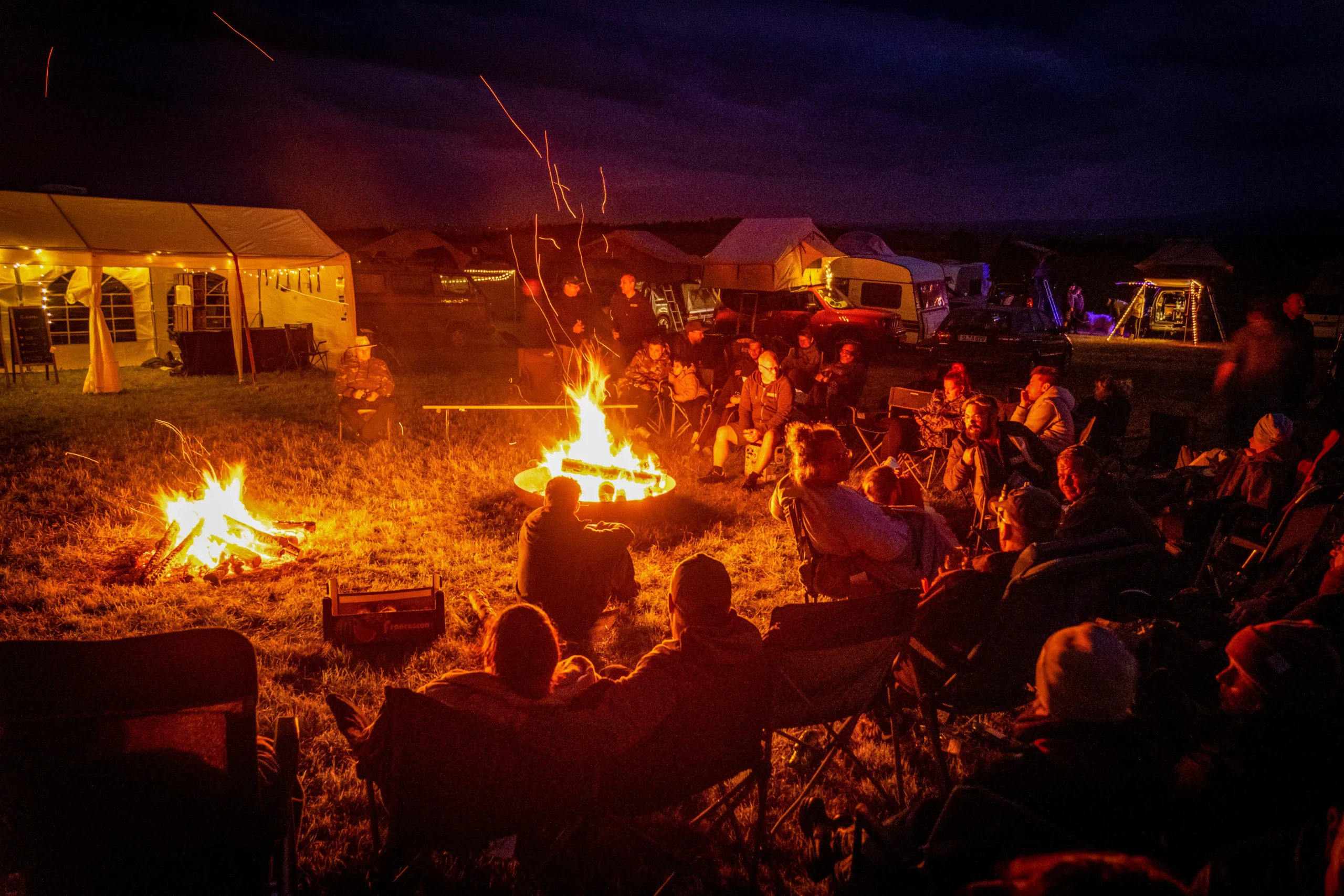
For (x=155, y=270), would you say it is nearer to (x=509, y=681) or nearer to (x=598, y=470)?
(x=598, y=470)

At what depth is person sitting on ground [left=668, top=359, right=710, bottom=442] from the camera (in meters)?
8.84

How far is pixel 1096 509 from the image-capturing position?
3.82 m

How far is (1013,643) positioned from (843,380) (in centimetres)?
592

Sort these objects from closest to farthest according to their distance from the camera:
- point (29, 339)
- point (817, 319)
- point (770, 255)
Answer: point (29, 339) → point (817, 319) → point (770, 255)

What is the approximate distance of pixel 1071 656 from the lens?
213 cm

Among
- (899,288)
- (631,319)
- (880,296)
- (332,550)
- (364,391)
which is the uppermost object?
(899,288)

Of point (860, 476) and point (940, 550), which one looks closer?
point (940, 550)

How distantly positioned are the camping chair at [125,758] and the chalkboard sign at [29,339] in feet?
46.9

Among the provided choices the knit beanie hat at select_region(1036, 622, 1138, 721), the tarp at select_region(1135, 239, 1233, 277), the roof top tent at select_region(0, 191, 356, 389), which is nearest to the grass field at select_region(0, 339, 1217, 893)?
the knit beanie hat at select_region(1036, 622, 1138, 721)

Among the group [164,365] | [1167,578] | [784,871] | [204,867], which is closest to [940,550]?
[1167,578]

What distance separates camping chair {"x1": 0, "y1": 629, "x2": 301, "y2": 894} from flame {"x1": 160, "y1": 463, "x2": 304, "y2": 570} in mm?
3622

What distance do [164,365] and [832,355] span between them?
43.8ft

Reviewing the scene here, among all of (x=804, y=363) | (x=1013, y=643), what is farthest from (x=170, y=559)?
(x=804, y=363)

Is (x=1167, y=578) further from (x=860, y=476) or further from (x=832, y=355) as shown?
(x=832, y=355)
